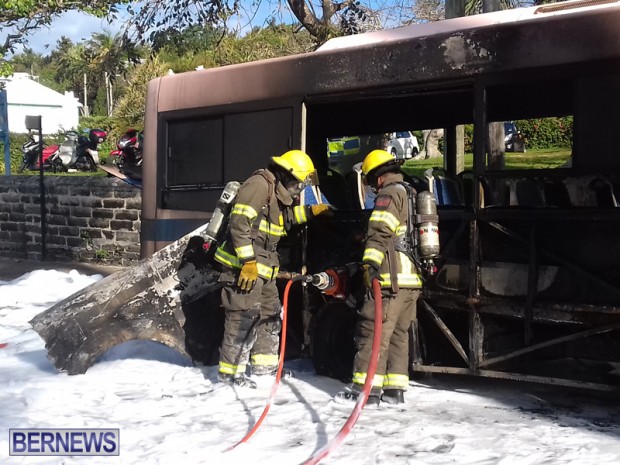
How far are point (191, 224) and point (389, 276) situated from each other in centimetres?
228

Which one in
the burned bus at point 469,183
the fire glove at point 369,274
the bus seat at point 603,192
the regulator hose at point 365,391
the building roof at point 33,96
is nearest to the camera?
the regulator hose at point 365,391

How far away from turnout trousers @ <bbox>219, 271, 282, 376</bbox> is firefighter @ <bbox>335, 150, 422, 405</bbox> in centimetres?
90

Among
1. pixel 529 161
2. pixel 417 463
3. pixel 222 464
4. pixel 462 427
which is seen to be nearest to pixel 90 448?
pixel 222 464

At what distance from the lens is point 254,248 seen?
570 cm

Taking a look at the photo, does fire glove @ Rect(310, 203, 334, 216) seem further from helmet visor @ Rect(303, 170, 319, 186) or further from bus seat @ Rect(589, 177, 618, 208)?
bus seat @ Rect(589, 177, 618, 208)

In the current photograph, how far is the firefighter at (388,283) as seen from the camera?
16.5 ft

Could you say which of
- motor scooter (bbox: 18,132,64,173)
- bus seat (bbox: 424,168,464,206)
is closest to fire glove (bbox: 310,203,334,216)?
bus seat (bbox: 424,168,464,206)

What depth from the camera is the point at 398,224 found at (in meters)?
5.07

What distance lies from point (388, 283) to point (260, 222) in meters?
1.18

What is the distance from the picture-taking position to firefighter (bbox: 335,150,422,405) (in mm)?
5039

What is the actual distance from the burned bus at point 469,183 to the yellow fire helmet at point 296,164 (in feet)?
Result: 1.02

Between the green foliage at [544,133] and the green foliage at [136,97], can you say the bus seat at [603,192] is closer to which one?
the green foliage at [544,133]

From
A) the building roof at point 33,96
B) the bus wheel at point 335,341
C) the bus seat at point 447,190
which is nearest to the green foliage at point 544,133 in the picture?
the bus seat at point 447,190

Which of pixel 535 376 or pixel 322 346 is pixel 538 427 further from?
pixel 322 346
